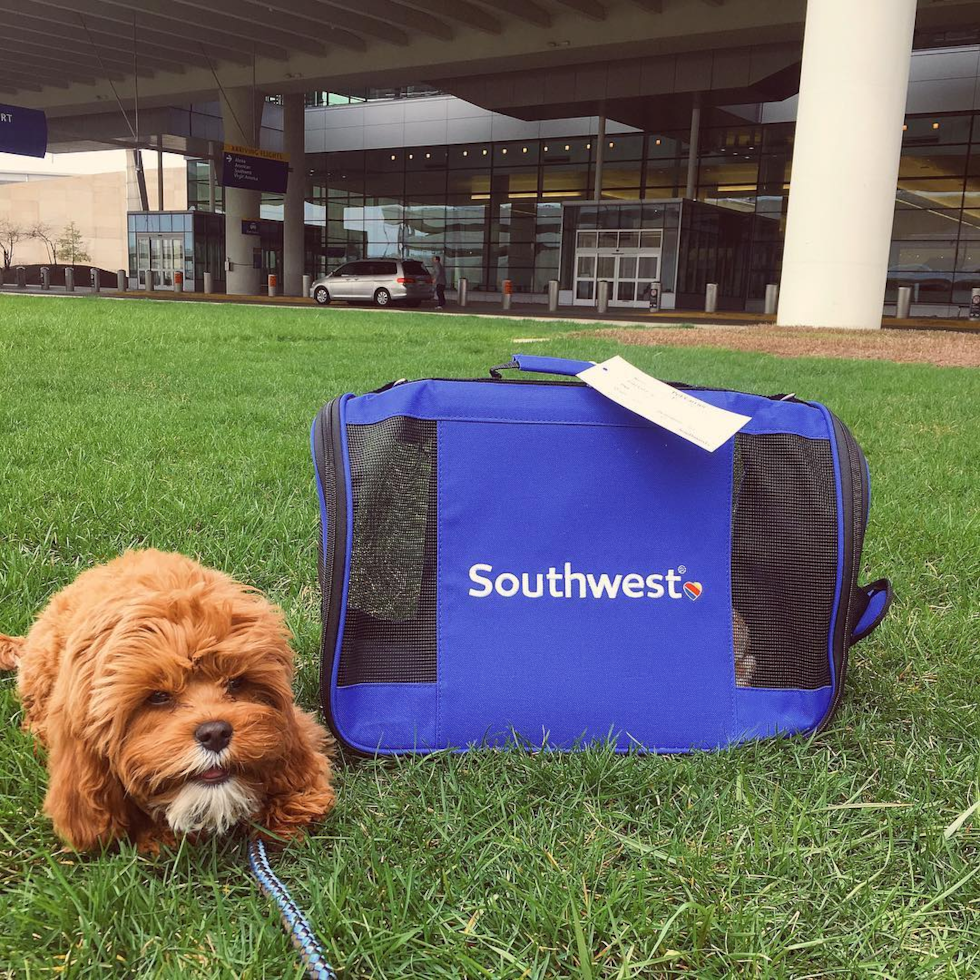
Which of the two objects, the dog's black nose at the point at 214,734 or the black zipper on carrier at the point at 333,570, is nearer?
the dog's black nose at the point at 214,734

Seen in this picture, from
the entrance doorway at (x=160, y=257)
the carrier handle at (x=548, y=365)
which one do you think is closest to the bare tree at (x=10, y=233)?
the entrance doorway at (x=160, y=257)

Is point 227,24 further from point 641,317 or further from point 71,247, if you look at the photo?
point 71,247

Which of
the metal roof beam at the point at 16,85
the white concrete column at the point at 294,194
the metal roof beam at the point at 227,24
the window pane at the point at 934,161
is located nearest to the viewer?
the metal roof beam at the point at 227,24

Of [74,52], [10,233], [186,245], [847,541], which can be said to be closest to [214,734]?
[847,541]

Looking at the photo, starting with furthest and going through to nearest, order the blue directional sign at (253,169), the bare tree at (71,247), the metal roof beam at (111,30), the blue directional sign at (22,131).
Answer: the bare tree at (71,247), the blue directional sign at (253,169), the blue directional sign at (22,131), the metal roof beam at (111,30)

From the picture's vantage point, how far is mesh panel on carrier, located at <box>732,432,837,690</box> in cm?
205

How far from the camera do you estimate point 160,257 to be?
4375cm

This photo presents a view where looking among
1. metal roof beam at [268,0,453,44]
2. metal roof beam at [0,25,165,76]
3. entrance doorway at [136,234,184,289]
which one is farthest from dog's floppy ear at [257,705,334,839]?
entrance doorway at [136,234,184,289]

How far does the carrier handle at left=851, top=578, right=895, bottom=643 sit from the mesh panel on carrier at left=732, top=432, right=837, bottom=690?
0.48 ft

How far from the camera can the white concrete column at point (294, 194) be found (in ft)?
118

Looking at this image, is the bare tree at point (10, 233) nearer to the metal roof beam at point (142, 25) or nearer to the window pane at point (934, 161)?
the metal roof beam at point (142, 25)

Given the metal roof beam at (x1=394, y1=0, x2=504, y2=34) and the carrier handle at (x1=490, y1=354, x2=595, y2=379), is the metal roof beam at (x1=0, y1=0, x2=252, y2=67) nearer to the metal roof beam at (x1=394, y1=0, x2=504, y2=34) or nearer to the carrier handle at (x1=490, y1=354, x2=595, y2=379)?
the metal roof beam at (x1=394, y1=0, x2=504, y2=34)

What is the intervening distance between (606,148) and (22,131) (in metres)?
23.7

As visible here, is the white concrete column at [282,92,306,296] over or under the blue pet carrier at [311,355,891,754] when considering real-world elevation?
over
